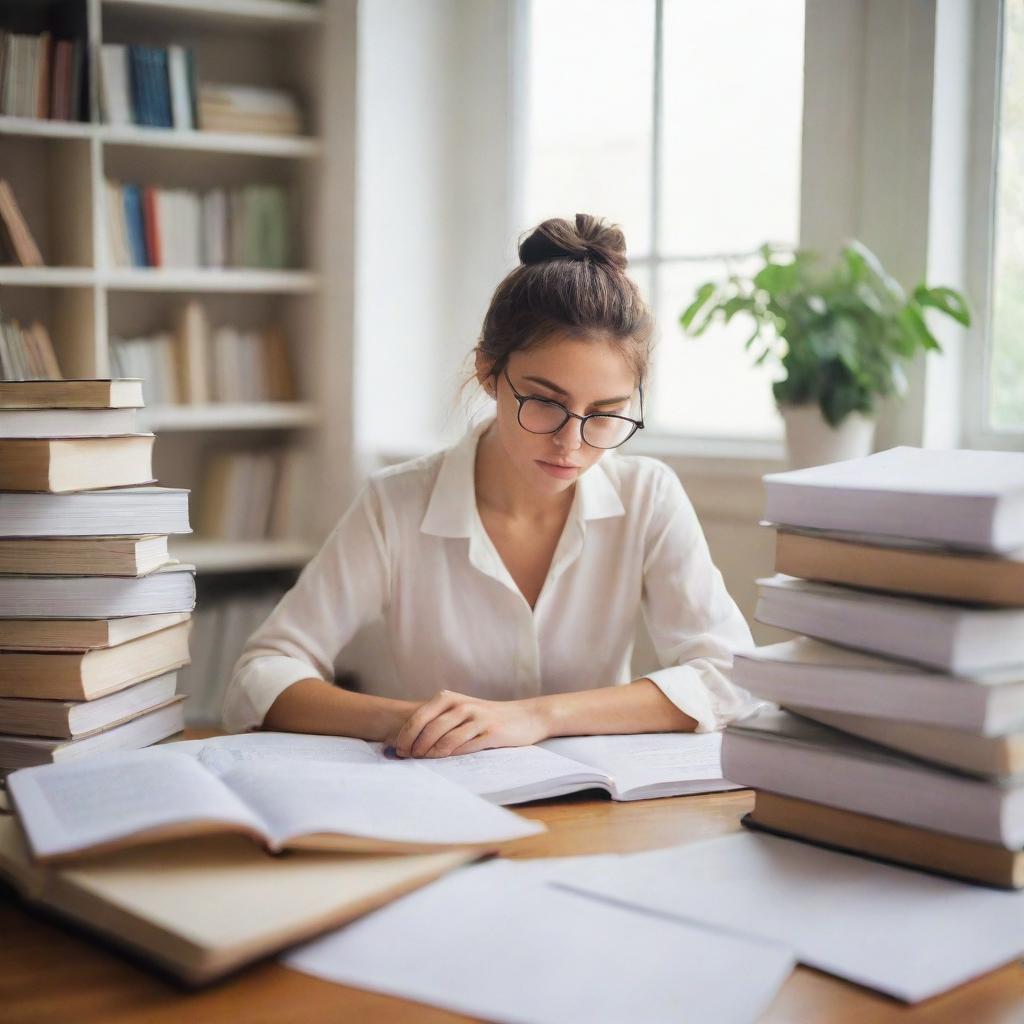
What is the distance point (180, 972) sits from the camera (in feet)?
2.57

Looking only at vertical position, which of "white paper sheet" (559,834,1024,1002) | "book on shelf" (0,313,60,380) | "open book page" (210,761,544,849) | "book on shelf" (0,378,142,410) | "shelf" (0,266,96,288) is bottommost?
"white paper sheet" (559,834,1024,1002)

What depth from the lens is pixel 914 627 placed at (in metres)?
0.94

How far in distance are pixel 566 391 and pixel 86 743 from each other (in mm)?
708

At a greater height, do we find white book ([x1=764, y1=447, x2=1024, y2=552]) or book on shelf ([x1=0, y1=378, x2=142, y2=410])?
book on shelf ([x1=0, y1=378, x2=142, y2=410])

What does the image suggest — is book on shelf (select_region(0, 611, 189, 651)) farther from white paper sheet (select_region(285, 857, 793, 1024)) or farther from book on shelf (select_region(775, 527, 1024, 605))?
book on shelf (select_region(775, 527, 1024, 605))

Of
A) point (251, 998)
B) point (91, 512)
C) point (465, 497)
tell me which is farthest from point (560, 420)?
point (251, 998)

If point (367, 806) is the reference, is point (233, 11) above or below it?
above

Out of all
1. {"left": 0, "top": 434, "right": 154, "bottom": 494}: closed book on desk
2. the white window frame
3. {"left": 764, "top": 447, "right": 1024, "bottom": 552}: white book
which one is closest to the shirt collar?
{"left": 0, "top": 434, "right": 154, "bottom": 494}: closed book on desk

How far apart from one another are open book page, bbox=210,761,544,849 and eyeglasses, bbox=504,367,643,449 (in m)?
0.63

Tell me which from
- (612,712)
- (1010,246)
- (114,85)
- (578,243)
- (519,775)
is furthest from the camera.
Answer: (114,85)

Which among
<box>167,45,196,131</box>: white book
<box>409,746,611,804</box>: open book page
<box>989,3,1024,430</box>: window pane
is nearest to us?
<box>409,746,611,804</box>: open book page

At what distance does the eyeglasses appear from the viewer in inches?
61.7

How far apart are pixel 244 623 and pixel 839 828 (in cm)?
253

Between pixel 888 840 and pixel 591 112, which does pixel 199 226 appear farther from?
pixel 888 840
